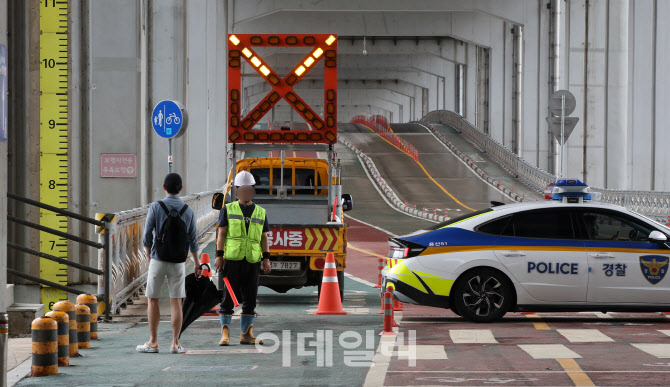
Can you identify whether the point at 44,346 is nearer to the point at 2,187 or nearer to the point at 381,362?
the point at 2,187

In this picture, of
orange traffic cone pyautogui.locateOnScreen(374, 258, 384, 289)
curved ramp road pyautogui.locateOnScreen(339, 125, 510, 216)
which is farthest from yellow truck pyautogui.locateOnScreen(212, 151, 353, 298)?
curved ramp road pyautogui.locateOnScreen(339, 125, 510, 216)

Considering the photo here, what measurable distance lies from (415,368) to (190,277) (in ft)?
9.38

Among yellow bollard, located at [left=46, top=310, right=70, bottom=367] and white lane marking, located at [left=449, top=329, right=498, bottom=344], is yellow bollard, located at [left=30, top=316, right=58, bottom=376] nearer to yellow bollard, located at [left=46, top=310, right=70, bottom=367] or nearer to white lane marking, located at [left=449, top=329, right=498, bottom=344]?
yellow bollard, located at [left=46, top=310, right=70, bottom=367]

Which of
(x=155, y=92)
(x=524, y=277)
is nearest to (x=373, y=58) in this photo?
(x=155, y=92)

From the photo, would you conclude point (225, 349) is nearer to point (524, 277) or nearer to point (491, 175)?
point (524, 277)

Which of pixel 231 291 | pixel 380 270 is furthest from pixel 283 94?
pixel 231 291

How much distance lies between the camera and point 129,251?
1661 centimetres

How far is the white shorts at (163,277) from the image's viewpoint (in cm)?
1124

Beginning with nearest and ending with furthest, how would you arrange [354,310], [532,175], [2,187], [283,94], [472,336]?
1. [2,187]
2. [472,336]
3. [354,310]
4. [283,94]
5. [532,175]

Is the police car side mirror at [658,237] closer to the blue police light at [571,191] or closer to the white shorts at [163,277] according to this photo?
the blue police light at [571,191]

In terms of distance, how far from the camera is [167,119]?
21.3 meters

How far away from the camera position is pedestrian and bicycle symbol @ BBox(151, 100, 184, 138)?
21.1 metres

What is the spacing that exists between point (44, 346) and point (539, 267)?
648 centimetres

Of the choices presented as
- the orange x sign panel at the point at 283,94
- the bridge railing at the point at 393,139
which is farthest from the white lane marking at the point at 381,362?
the bridge railing at the point at 393,139
